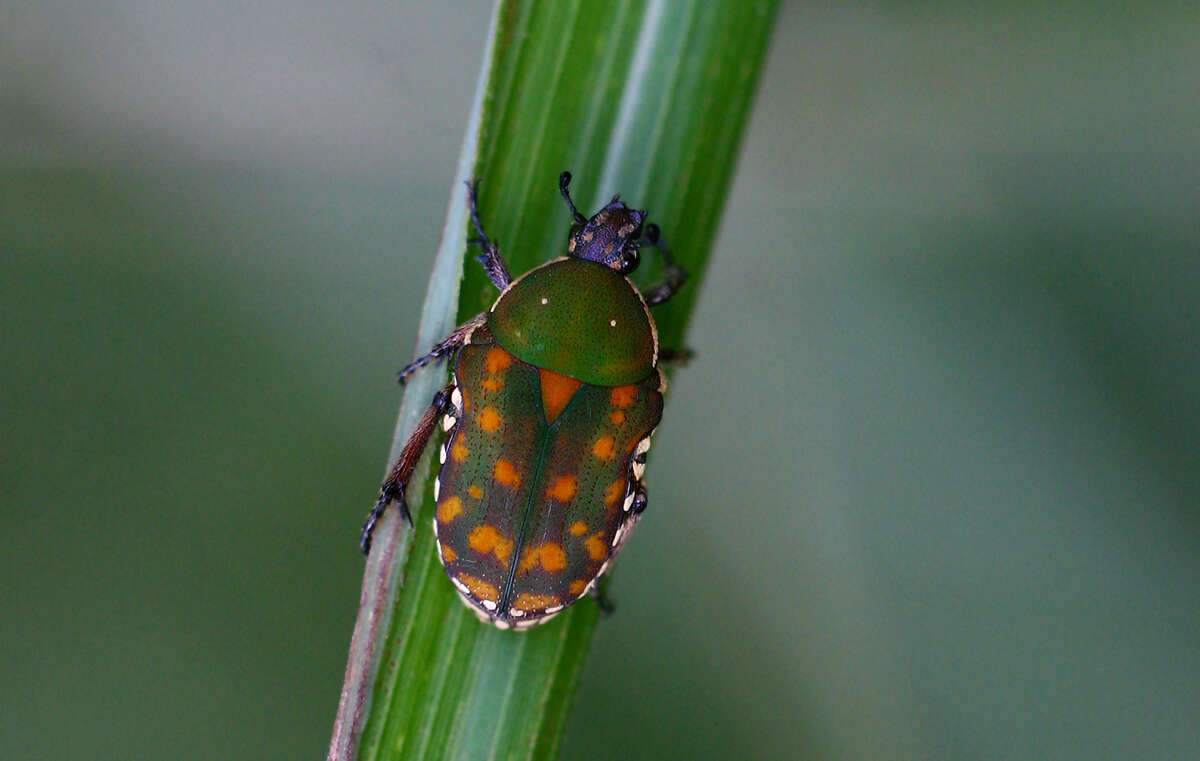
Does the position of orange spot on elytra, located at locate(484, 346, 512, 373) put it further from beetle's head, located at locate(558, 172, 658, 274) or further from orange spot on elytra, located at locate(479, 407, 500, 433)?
beetle's head, located at locate(558, 172, 658, 274)

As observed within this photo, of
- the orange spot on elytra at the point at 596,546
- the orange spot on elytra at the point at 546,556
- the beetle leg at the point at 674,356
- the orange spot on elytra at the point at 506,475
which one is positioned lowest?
the orange spot on elytra at the point at 546,556

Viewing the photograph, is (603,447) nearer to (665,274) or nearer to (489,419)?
(489,419)

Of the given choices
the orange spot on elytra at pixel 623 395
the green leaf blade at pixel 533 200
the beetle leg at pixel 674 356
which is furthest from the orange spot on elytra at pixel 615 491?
the beetle leg at pixel 674 356

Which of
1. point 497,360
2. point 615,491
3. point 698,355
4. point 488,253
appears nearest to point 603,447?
point 615,491

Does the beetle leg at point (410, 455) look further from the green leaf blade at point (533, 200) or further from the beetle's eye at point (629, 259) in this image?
the beetle's eye at point (629, 259)

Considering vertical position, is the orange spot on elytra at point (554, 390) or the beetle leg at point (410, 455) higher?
the orange spot on elytra at point (554, 390)

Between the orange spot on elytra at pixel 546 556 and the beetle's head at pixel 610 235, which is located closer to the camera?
the orange spot on elytra at pixel 546 556
